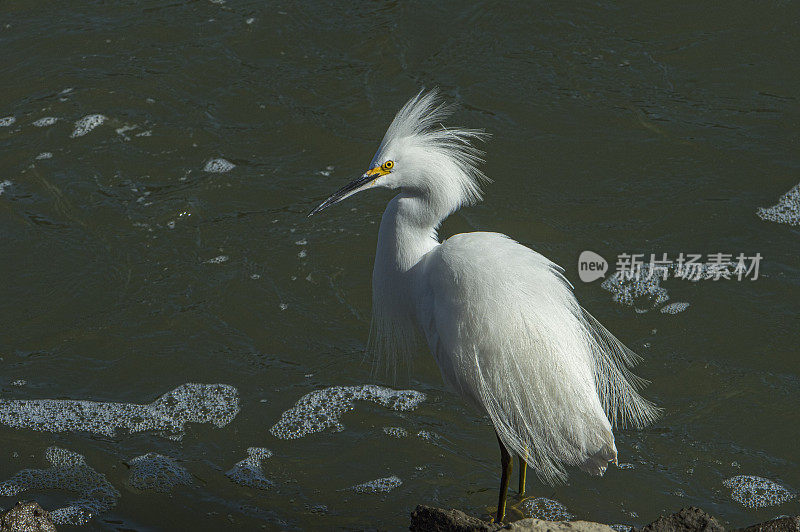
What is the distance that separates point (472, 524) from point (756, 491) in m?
1.66

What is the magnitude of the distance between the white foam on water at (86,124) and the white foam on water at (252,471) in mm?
3217

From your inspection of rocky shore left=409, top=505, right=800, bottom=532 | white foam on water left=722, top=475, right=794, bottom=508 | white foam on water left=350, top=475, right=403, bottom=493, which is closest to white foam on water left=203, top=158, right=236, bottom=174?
white foam on water left=350, top=475, right=403, bottom=493

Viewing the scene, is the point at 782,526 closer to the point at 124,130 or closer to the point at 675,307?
the point at 675,307

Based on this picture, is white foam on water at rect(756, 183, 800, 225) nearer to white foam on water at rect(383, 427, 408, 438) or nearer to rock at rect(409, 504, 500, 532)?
white foam on water at rect(383, 427, 408, 438)

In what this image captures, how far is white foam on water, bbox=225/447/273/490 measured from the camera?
13.3 ft

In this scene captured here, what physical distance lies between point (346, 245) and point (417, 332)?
1.45 metres

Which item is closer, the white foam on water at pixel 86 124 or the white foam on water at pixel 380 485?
the white foam on water at pixel 380 485

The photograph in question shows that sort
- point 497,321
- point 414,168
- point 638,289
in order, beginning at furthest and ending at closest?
point 638,289 → point 414,168 → point 497,321

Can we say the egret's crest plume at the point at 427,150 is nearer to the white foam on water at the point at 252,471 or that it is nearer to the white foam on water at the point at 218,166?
the white foam on water at the point at 252,471

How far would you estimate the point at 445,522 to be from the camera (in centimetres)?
306

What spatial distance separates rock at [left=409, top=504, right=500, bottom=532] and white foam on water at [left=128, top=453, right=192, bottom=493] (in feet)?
4.56

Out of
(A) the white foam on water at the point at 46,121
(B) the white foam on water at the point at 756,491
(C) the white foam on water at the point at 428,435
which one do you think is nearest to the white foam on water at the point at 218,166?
(A) the white foam on water at the point at 46,121
